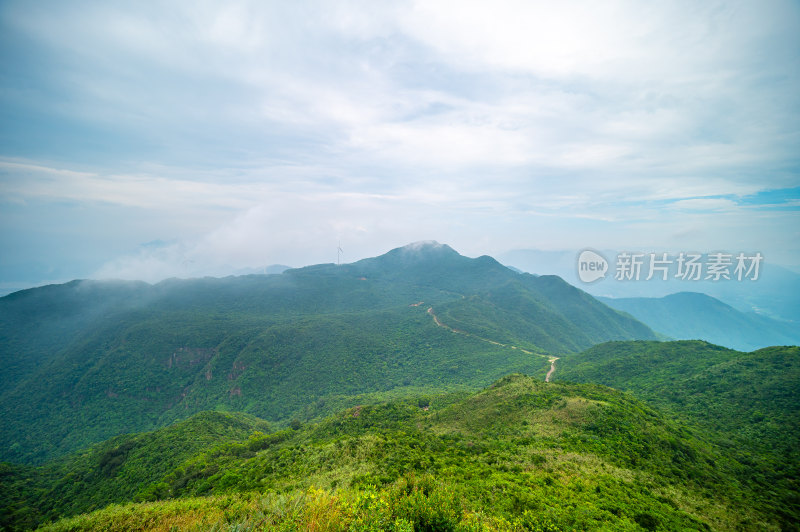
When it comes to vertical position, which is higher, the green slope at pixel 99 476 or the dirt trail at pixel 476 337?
the dirt trail at pixel 476 337

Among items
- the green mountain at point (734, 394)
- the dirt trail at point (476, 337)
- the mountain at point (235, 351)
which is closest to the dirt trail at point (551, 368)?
the dirt trail at point (476, 337)

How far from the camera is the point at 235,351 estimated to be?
98.2 metres

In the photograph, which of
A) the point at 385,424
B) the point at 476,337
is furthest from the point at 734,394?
the point at 476,337

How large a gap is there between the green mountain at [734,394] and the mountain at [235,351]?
814 inches

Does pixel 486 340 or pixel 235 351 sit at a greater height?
pixel 486 340

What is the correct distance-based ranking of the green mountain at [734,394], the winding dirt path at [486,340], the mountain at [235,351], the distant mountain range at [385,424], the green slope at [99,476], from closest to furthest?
the distant mountain range at [385,424] → the green mountain at [734,394] → the green slope at [99,476] → the winding dirt path at [486,340] → the mountain at [235,351]

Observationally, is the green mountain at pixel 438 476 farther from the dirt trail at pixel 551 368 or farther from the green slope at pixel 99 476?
the dirt trail at pixel 551 368

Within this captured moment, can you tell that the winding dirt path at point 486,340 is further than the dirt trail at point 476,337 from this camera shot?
No

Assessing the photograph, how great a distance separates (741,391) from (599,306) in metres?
138

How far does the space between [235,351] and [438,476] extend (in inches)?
3956

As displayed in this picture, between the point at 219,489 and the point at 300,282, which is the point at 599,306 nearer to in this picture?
the point at 300,282

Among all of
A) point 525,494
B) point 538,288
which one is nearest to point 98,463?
point 525,494

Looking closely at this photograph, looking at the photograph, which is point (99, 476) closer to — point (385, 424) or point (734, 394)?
point (385, 424)

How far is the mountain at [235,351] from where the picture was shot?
7819cm
